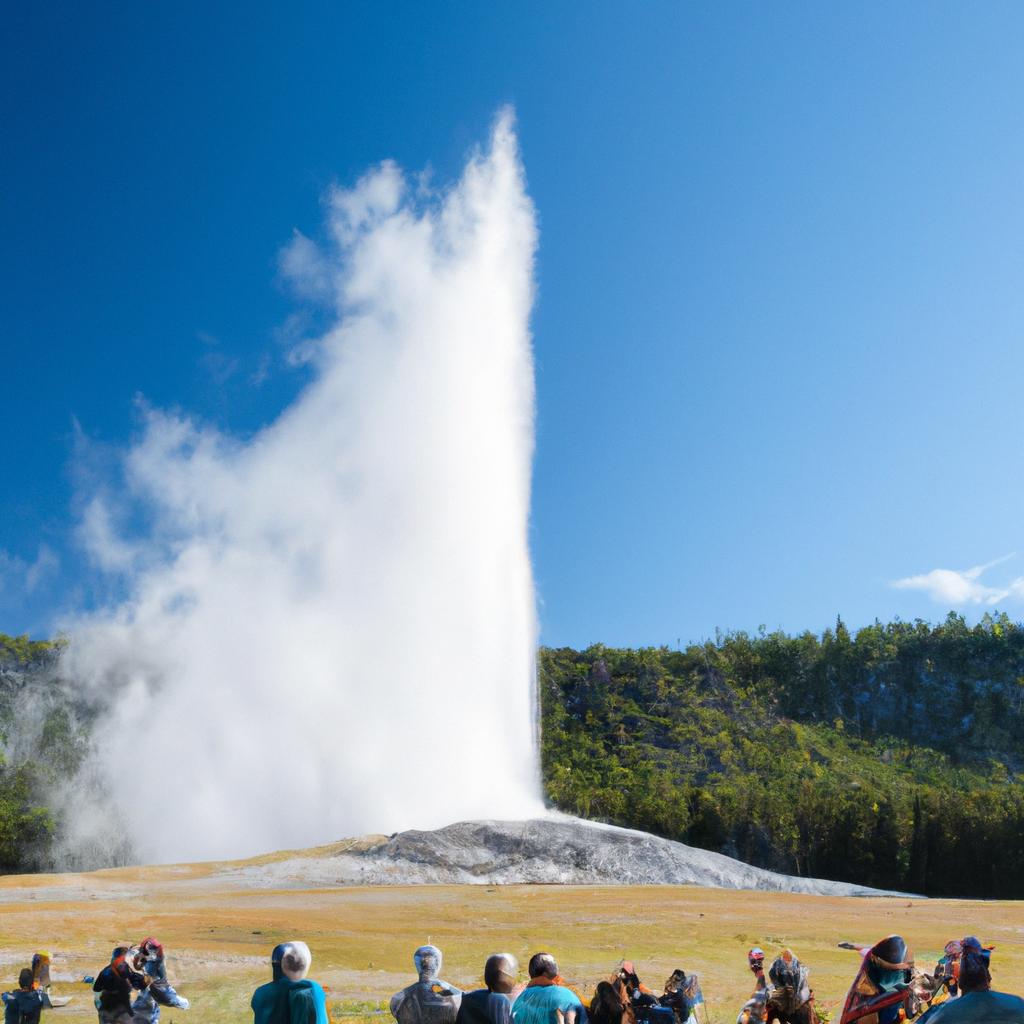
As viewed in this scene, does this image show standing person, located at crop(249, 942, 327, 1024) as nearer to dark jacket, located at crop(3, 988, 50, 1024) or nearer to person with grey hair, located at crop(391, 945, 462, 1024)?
person with grey hair, located at crop(391, 945, 462, 1024)

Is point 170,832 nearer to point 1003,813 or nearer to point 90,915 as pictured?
point 90,915

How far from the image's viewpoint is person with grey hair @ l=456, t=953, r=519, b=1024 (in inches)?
273

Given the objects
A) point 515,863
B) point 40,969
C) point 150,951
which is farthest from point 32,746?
point 150,951

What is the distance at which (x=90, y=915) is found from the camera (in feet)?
129

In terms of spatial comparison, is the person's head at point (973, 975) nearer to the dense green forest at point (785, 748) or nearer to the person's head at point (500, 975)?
the person's head at point (500, 975)

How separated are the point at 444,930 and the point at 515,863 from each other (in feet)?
89.2

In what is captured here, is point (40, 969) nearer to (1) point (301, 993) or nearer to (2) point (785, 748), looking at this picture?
(1) point (301, 993)

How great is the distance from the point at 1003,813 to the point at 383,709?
64.9 m

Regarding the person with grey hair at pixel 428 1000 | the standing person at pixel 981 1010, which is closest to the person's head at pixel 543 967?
the person with grey hair at pixel 428 1000

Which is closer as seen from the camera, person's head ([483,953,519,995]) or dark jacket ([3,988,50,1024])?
person's head ([483,953,519,995])

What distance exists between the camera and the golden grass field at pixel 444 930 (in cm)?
2352

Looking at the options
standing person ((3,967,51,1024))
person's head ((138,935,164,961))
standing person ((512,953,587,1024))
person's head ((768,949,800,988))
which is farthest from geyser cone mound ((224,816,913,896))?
standing person ((512,953,587,1024))

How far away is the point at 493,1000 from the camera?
6977mm

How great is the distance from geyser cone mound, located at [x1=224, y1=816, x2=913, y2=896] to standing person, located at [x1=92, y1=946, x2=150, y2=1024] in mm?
48382
